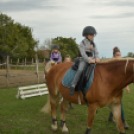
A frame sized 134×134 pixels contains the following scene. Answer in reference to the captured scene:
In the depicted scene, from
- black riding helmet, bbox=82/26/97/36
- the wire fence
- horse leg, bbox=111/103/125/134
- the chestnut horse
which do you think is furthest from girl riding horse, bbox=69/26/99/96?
the wire fence

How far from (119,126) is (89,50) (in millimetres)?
1846

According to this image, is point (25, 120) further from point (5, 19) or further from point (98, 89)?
point (5, 19)

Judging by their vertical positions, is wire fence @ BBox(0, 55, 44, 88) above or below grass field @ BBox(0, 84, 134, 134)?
above

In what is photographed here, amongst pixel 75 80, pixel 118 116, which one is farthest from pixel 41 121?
pixel 118 116

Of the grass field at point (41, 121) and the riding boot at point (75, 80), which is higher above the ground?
the riding boot at point (75, 80)

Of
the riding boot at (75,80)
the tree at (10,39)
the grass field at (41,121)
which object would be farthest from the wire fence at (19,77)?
the tree at (10,39)

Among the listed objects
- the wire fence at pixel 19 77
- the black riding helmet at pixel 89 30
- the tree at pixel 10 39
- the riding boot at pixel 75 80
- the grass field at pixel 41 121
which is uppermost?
the tree at pixel 10 39

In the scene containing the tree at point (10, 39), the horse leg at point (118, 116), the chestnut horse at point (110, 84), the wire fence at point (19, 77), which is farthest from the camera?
→ the tree at point (10, 39)

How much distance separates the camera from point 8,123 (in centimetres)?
462

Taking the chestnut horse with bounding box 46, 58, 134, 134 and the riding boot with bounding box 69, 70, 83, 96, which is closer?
the chestnut horse with bounding box 46, 58, 134, 134

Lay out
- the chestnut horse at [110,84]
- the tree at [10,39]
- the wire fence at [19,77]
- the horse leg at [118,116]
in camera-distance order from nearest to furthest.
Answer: the chestnut horse at [110,84], the horse leg at [118,116], the wire fence at [19,77], the tree at [10,39]

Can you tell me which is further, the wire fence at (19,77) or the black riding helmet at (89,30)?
the wire fence at (19,77)

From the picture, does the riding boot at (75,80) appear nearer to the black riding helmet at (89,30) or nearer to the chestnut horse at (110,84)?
the chestnut horse at (110,84)

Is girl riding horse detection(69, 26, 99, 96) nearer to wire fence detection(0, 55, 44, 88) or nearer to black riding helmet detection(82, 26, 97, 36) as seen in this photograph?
black riding helmet detection(82, 26, 97, 36)
